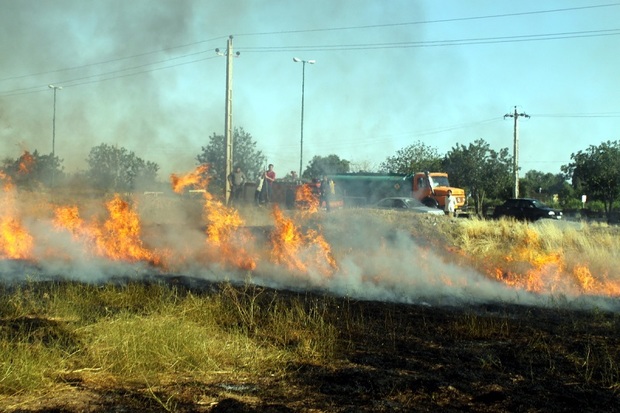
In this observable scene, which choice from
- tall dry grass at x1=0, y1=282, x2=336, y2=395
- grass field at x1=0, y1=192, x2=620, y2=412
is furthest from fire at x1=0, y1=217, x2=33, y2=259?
tall dry grass at x1=0, y1=282, x2=336, y2=395

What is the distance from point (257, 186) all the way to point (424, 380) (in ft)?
51.1

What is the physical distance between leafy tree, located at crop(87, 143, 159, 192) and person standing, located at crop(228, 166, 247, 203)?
10.5 feet

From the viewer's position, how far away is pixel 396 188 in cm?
3500

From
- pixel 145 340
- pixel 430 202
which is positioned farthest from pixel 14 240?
pixel 430 202

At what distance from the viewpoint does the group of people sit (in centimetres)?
1852

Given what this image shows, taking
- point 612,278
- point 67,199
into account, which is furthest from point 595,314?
point 67,199

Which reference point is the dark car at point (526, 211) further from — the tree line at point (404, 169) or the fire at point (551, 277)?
the fire at point (551, 277)

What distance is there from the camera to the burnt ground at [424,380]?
4413 millimetres

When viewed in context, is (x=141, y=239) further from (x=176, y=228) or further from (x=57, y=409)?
(x=57, y=409)

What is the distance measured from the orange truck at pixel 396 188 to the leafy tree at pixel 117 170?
17349 millimetres

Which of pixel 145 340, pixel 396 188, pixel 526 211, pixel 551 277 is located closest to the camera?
pixel 145 340

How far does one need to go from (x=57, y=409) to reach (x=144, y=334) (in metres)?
1.50

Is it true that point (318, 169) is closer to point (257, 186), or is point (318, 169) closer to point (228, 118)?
point (257, 186)

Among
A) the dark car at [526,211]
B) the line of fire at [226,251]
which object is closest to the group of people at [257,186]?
the line of fire at [226,251]
